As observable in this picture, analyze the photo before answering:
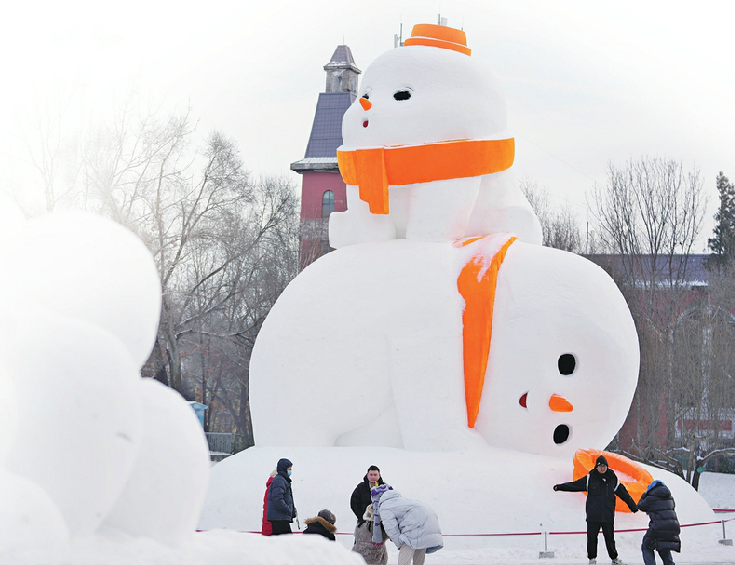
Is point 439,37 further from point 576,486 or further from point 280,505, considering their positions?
point 280,505

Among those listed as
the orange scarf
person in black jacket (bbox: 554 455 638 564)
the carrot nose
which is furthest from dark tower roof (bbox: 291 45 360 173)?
person in black jacket (bbox: 554 455 638 564)

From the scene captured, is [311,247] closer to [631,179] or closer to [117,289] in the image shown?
[631,179]

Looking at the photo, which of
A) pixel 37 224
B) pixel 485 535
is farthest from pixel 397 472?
pixel 37 224

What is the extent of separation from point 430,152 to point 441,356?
243 cm

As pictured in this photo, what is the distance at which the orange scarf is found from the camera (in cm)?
1087

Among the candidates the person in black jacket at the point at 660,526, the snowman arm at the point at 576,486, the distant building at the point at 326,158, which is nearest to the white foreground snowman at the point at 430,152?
the snowman arm at the point at 576,486

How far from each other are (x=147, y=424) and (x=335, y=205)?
3160 cm

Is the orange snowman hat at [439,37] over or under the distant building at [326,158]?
under

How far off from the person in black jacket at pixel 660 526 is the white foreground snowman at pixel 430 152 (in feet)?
13.8

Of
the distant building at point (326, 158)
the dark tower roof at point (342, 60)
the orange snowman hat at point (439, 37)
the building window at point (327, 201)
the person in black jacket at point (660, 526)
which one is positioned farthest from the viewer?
the dark tower roof at point (342, 60)

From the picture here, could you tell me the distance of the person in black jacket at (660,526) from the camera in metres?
7.70

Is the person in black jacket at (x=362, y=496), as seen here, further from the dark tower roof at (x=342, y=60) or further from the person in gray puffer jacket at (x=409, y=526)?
the dark tower roof at (x=342, y=60)

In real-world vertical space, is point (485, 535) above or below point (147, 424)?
below

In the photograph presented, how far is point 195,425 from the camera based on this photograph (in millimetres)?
3320
